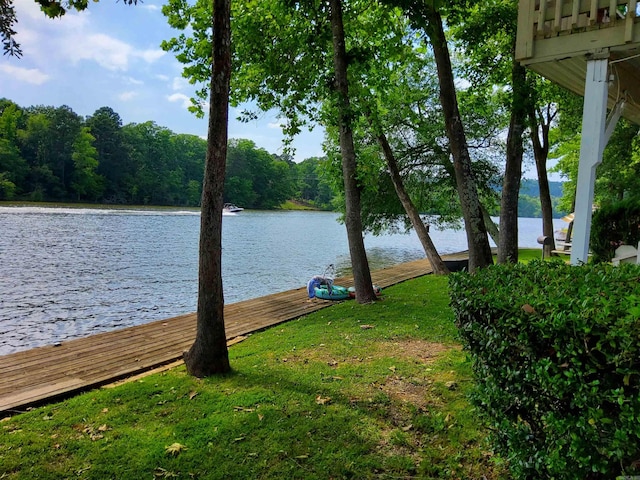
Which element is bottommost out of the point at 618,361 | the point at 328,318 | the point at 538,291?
the point at 328,318

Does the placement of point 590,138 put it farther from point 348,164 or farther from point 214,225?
point 348,164

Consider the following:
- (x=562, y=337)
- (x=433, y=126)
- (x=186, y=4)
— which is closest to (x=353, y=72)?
(x=186, y=4)

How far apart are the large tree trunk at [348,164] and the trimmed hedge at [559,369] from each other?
17.7 feet

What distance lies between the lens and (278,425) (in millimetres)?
3240

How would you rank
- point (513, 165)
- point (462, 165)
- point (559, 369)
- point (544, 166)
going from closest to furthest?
point (559, 369) < point (462, 165) < point (513, 165) < point (544, 166)

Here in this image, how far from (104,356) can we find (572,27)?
6244 mm

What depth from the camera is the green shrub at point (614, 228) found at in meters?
8.80

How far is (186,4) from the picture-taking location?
7762mm

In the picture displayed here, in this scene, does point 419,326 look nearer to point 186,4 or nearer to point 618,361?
point 618,361

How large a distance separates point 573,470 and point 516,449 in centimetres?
30

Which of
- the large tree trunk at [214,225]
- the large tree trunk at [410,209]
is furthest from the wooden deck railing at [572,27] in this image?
the large tree trunk at [410,209]

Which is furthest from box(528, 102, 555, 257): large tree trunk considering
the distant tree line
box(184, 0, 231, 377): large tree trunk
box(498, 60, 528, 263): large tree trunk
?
the distant tree line

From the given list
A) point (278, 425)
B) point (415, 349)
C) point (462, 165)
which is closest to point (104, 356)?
point (278, 425)

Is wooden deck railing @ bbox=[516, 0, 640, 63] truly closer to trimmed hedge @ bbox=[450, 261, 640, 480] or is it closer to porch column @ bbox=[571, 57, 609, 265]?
porch column @ bbox=[571, 57, 609, 265]
